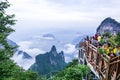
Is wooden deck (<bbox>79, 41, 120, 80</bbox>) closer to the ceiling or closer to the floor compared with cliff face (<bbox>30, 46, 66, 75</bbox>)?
closer to the ceiling

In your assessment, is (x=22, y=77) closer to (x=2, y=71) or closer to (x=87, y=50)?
(x=87, y=50)

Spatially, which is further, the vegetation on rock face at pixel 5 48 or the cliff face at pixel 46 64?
the cliff face at pixel 46 64

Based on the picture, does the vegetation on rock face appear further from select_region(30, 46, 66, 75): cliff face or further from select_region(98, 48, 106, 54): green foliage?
select_region(30, 46, 66, 75): cliff face

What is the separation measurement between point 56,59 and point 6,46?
540 feet

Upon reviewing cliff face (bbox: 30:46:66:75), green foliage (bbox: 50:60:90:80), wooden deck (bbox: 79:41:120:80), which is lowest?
cliff face (bbox: 30:46:66:75)

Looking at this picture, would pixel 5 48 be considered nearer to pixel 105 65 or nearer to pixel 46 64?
pixel 105 65

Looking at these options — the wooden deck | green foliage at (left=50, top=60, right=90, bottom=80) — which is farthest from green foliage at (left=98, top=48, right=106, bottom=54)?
green foliage at (left=50, top=60, right=90, bottom=80)

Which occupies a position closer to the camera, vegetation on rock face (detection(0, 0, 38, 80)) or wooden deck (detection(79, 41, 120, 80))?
wooden deck (detection(79, 41, 120, 80))

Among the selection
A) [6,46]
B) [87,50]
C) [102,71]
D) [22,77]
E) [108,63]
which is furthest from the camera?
[22,77]

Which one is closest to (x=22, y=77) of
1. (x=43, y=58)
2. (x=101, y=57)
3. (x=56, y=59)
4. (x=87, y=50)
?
(x=87, y=50)

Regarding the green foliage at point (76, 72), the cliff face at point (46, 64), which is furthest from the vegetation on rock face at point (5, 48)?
the cliff face at point (46, 64)

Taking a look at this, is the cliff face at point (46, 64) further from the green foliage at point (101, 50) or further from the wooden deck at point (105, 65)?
the green foliage at point (101, 50)

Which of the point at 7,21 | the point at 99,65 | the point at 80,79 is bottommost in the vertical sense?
the point at 80,79

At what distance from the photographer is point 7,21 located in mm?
23359
